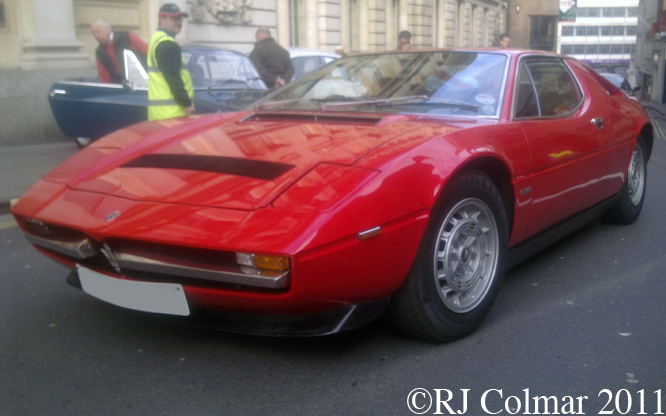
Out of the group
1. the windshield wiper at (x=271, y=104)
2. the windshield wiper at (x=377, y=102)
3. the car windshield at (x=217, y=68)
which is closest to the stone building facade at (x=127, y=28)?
the car windshield at (x=217, y=68)

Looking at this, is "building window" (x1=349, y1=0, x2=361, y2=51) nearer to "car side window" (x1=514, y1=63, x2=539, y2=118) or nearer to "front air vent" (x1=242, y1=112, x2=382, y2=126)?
"car side window" (x1=514, y1=63, x2=539, y2=118)

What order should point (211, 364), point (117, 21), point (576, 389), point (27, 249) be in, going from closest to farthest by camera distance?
point (576, 389), point (211, 364), point (27, 249), point (117, 21)

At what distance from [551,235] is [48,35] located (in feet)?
33.0

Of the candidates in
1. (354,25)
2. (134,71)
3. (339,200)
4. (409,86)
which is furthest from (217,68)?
(354,25)

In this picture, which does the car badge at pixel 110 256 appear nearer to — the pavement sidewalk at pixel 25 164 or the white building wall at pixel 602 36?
the pavement sidewalk at pixel 25 164

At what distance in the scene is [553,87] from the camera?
12.8ft

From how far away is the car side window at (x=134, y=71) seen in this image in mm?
7641

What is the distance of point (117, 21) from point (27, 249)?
31.4 ft

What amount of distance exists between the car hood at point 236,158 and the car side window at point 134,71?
4.73 metres

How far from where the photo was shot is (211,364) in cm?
260

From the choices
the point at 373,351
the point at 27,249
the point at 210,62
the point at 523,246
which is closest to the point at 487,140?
the point at 523,246

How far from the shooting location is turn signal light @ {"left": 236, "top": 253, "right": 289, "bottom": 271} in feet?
7.17

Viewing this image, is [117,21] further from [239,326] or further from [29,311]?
[239,326]

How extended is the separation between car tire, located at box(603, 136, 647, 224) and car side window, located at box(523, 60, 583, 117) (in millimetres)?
921
